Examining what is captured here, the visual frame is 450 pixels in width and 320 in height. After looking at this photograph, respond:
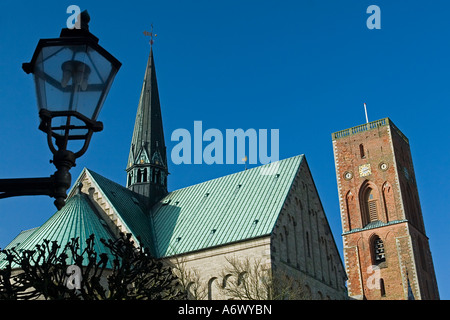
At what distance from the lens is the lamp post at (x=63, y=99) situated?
4.72 metres

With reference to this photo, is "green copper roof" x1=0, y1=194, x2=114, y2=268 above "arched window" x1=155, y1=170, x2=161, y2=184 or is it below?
below

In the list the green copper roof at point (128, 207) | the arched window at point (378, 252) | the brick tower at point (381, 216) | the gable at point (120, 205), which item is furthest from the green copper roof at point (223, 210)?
the arched window at point (378, 252)

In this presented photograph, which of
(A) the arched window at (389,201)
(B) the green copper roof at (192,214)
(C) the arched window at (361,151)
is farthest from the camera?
(C) the arched window at (361,151)

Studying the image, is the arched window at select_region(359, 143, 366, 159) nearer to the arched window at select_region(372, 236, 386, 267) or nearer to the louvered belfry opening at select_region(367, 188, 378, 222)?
the louvered belfry opening at select_region(367, 188, 378, 222)

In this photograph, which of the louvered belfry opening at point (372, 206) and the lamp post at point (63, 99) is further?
the louvered belfry opening at point (372, 206)

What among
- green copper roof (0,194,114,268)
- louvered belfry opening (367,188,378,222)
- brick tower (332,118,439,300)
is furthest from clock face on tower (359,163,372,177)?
green copper roof (0,194,114,268)

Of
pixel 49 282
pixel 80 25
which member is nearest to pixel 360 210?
pixel 49 282

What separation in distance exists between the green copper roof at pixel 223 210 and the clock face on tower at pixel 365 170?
3007cm

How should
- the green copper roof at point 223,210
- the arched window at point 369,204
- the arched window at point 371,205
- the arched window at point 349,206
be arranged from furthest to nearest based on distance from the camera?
1. the arched window at point 349,206
2. the arched window at point 371,205
3. the arched window at point 369,204
4. the green copper roof at point 223,210

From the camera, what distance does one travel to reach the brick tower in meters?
60.6

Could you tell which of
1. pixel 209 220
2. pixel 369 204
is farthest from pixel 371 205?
pixel 209 220

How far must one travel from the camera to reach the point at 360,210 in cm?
6550

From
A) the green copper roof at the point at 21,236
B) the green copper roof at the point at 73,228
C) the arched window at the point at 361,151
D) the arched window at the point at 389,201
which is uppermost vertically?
the arched window at the point at 361,151

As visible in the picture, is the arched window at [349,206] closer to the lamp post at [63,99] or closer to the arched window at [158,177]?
the arched window at [158,177]
